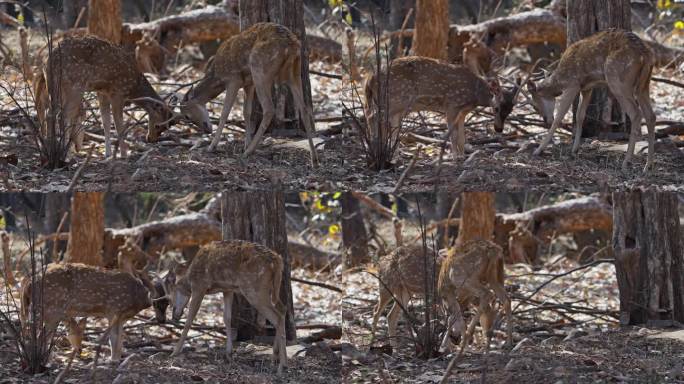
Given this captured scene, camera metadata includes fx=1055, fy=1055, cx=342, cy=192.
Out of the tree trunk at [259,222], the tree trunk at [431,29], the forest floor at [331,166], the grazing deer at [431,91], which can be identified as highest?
the tree trunk at [431,29]

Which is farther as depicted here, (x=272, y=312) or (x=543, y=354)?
(x=543, y=354)

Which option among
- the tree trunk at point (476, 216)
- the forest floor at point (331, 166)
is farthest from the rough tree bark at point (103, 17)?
the tree trunk at point (476, 216)

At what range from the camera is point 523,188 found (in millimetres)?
8797

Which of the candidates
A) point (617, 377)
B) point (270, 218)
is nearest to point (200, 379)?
point (270, 218)

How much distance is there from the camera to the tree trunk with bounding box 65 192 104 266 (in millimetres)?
11719

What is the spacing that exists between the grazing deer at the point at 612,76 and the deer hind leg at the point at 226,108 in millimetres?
2788

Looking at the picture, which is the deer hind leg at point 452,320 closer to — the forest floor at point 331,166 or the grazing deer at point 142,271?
the forest floor at point 331,166

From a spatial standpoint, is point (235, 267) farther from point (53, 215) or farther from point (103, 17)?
point (53, 215)

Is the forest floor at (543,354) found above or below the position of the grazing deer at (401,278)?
below

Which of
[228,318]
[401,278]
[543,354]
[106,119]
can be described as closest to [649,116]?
[543,354]

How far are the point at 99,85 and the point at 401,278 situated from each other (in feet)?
11.2

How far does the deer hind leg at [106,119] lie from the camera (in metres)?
9.62

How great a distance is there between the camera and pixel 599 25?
414 inches

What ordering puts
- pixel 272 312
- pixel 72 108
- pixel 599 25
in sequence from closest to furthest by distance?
pixel 272 312 < pixel 72 108 < pixel 599 25
